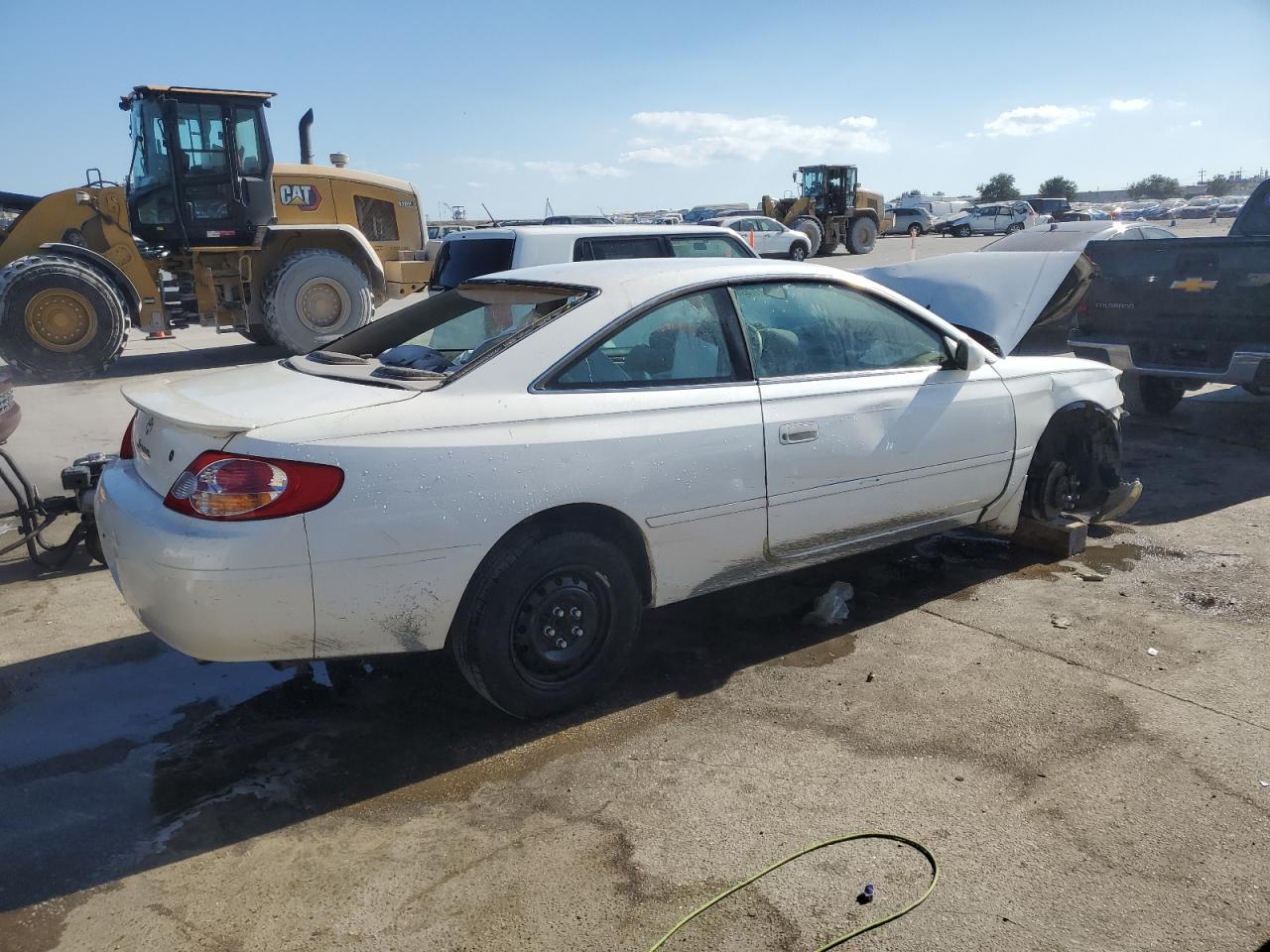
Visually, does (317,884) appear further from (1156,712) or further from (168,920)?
(1156,712)

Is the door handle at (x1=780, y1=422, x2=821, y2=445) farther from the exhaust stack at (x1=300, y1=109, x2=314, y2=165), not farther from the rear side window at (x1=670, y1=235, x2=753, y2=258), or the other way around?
the exhaust stack at (x1=300, y1=109, x2=314, y2=165)

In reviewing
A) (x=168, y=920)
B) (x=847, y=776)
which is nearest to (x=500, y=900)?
(x=168, y=920)

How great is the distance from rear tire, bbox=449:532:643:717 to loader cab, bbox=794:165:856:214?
33.9 m

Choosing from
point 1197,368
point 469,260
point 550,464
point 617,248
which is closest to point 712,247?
point 617,248

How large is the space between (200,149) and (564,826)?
1129 centimetres

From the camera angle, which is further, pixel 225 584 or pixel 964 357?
pixel 964 357

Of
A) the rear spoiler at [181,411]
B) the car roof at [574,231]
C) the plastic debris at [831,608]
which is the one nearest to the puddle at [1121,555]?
the plastic debris at [831,608]

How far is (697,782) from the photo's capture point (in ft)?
10.4

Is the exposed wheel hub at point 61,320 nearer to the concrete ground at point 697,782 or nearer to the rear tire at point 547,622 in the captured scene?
the concrete ground at point 697,782

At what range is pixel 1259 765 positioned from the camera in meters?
3.20

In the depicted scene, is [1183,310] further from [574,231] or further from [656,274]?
[656,274]

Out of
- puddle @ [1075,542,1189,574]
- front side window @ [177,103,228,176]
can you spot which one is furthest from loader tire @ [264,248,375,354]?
puddle @ [1075,542,1189,574]

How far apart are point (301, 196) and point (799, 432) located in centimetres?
1112

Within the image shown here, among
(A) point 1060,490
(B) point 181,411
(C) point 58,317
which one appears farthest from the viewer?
(C) point 58,317
